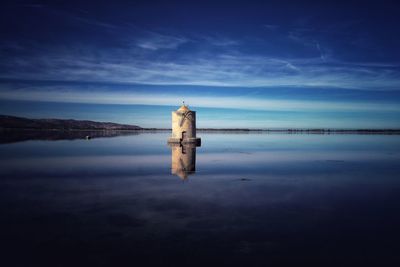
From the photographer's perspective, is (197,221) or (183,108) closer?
(197,221)

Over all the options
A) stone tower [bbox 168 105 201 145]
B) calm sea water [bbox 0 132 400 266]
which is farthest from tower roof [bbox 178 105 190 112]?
calm sea water [bbox 0 132 400 266]

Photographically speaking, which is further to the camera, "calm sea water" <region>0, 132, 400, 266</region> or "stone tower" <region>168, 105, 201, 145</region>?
"stone tower" <region>168, 105, 201, 145</region>

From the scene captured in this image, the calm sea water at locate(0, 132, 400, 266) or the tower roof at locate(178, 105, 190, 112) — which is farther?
the tower roof at locate(178, 105, 190, 112)

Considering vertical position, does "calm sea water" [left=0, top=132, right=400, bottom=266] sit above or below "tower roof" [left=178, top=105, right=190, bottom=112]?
below

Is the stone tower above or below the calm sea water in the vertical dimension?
above

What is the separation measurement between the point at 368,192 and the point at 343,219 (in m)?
3.41

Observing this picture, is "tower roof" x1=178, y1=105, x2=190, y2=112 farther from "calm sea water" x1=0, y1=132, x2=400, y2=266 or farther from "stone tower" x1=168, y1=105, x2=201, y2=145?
"calm sea water" x1=0, y1=132, x2=400, y2=266

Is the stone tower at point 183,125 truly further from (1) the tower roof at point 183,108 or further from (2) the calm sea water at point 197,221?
(2) the calm sea water at point 197,221

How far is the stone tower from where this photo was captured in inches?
1083

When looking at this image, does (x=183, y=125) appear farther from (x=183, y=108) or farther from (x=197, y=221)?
(x=197, y=221)

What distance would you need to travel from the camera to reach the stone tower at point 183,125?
2752 cm

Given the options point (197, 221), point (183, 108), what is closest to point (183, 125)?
point (183, 108)

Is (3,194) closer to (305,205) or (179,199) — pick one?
(179,199)

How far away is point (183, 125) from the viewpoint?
2772cm
